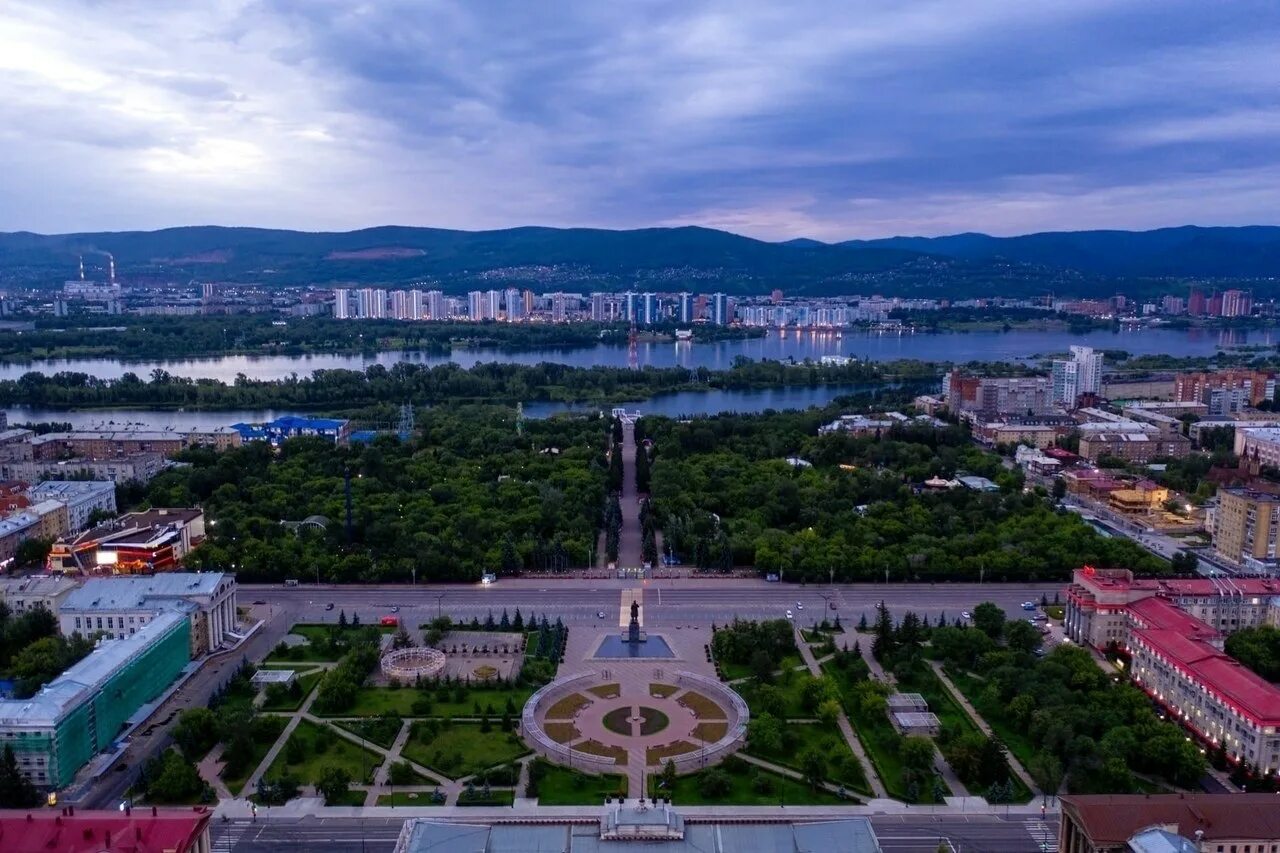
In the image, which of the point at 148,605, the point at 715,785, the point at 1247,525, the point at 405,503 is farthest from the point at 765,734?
the point at 1247,525

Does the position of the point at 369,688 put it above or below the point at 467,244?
below

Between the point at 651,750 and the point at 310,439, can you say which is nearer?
the point at 651,750

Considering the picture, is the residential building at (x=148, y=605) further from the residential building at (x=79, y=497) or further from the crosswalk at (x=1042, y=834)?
the crosswalk at (x=1042, y=834)

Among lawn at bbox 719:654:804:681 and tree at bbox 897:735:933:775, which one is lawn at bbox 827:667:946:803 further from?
lawn at bbox 719:654:804:681

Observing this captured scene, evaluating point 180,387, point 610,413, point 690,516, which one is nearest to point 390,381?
point 180,387

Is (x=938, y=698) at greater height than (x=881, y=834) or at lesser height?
greater

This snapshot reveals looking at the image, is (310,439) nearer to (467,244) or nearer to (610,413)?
(610,413)

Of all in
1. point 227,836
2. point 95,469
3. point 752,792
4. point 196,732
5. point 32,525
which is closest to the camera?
point 227,836

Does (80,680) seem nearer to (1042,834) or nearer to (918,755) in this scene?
(918,755)
